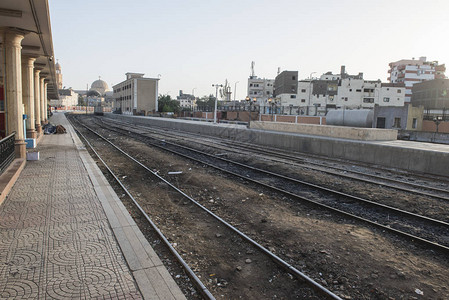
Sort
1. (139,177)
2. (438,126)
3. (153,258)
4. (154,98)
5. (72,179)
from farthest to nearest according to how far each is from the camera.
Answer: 1. (154,98)
2. (438,126)
3. (139,177)
4. (72,179)
5. (153,258)

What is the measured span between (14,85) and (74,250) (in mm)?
11075

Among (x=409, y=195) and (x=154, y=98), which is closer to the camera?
(x=409, y=195)

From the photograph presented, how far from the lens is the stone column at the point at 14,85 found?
Result: 1293cm

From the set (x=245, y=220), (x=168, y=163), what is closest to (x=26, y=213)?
(x=245, y=220)

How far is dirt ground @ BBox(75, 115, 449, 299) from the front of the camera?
495cm

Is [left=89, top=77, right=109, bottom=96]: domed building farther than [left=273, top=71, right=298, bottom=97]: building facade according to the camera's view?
Yes

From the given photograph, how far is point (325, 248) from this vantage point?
6230 millimetres

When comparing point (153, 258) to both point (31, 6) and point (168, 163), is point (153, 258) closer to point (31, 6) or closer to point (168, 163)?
point (31, 6)

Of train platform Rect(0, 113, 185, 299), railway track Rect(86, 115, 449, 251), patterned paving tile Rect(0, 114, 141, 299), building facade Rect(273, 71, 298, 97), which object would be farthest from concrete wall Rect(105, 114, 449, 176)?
building facade Rect(273, 71, 298, 97)

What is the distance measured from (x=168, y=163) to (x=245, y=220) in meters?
8.74

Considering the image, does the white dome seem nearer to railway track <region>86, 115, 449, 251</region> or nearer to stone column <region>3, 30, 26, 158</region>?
stone column <region>3, 30, 26, 158</region>

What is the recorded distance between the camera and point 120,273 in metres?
4.64

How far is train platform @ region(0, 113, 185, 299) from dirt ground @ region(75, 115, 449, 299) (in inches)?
38.4

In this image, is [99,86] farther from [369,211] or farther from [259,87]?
[369,211]
